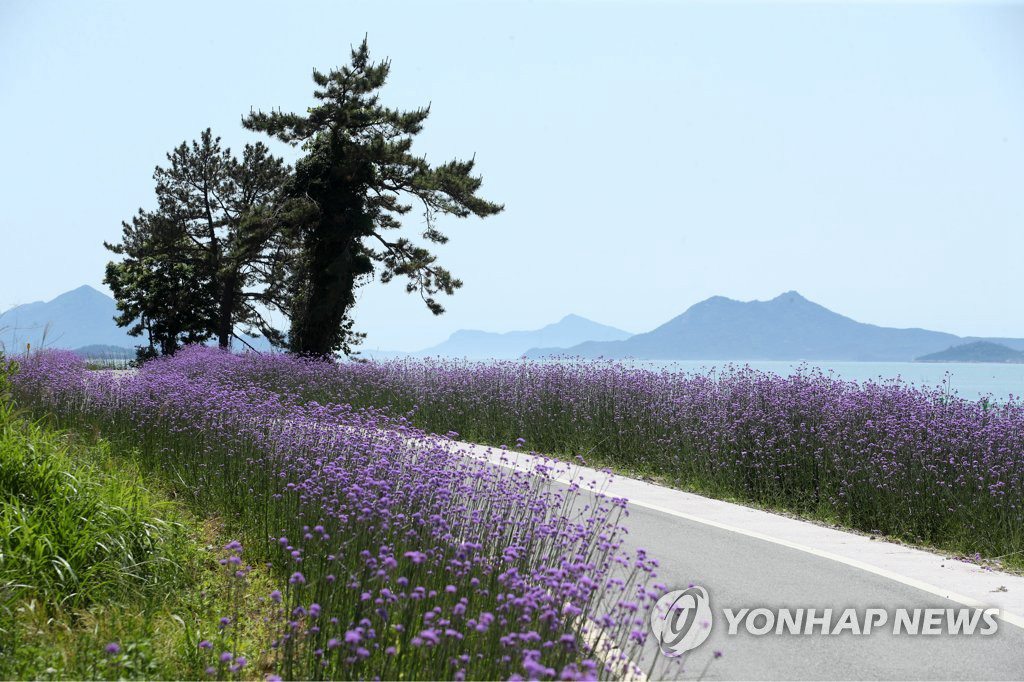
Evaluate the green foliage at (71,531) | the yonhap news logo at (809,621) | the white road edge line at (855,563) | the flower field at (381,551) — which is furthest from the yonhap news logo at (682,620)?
the green foliage at (71,531)

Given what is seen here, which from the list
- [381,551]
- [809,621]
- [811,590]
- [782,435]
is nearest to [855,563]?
[811,590]

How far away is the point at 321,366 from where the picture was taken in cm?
1995

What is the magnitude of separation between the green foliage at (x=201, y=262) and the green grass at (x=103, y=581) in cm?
3157

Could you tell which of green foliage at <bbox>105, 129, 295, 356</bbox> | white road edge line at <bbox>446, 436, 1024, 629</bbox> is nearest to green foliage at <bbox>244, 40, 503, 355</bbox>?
green foliage at <bbox>105, 129, 295, 356</bbox>

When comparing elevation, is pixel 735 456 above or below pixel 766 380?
below

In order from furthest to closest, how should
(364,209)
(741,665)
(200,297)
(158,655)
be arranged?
(200,297) → (364,209) → (741,665) → (158,655)

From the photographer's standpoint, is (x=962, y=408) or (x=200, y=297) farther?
(x=200, y=297)

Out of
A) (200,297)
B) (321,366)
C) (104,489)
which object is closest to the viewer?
(104,489)

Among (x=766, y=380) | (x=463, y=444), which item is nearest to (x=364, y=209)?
(x=463, y=444)

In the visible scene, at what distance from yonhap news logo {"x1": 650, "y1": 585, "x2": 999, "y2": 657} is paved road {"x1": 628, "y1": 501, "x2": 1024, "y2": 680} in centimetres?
6

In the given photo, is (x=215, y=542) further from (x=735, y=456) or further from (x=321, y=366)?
(x=321, y=366)

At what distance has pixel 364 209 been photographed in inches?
1134

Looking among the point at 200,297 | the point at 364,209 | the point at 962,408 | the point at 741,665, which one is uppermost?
the point at 364,209

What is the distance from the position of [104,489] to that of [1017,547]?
8640 mm
